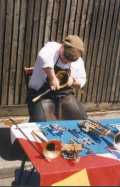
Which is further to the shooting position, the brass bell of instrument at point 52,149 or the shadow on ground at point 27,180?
the shadow on ground at point 27,180

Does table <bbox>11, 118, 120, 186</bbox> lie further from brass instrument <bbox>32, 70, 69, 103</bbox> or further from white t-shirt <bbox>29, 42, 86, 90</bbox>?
white t-shirt <bbox>29, 42, 86, 90</bbox>

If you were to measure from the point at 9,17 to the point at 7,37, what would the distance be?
30 cm

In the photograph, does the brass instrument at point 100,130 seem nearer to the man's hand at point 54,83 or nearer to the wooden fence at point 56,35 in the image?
the man's hand at point 54,83

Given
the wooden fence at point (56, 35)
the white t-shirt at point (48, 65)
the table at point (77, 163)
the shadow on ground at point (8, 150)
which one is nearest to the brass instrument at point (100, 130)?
the table at point (77, 163)

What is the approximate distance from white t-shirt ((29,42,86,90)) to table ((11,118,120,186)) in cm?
87

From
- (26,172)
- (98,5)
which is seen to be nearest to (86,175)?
(26,172)

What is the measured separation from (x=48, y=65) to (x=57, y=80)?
0.23 metres

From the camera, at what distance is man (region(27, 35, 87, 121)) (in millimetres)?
6359

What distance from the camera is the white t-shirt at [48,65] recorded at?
647cm

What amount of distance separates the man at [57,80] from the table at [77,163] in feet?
2.46

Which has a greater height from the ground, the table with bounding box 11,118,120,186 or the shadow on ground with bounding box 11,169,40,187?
the table with bounding box 11,118,120,186

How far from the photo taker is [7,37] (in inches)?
297

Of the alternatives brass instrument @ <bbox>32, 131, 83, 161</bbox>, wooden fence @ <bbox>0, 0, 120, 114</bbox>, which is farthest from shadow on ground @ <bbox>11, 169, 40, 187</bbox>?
wooden fence @ <bbox>0, 0, 120, 114</bbox>

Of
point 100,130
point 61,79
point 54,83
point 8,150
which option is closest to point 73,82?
point 61,79
